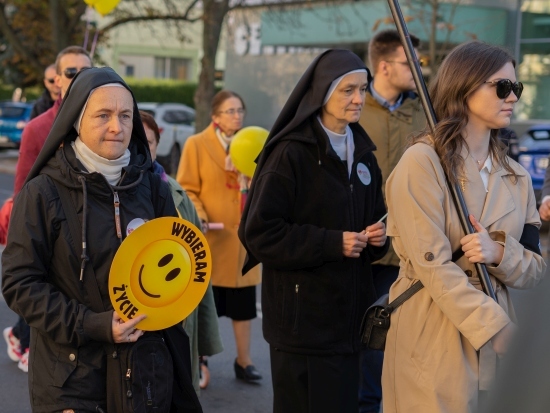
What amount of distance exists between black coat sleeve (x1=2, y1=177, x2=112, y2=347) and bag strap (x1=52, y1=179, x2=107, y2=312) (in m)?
0.03

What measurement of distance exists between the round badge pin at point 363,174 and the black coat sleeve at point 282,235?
0.37 meters

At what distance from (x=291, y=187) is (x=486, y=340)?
1.49 meters

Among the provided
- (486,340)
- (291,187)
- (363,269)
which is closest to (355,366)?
(363,269)

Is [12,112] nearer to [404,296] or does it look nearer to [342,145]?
[342,145]

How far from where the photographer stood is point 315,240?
4457 millimetres

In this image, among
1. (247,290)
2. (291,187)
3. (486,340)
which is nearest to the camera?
(486,340)

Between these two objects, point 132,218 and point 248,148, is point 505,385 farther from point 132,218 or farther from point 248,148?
point 248,148

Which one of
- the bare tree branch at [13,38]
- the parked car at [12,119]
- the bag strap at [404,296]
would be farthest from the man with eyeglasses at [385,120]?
the parked car at [12,119]

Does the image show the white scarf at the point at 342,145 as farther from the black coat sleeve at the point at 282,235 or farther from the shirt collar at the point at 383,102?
the shirt collar at the point at 383,102

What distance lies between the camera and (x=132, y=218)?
3543 mm

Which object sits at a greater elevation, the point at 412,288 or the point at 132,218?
the point at 132,218

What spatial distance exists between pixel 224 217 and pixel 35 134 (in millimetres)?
1493

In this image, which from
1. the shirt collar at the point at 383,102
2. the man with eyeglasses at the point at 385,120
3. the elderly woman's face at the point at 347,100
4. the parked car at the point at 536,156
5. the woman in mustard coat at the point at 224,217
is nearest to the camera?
the elderly woman's face at the point at 347,100

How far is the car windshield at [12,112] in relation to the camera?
103 ft
